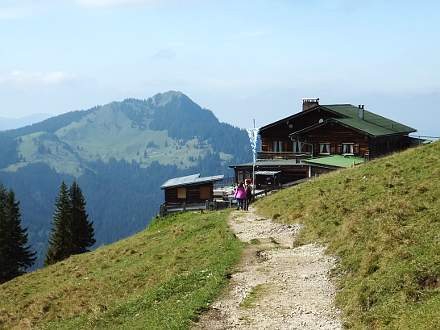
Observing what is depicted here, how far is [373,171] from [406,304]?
19173 millimetres

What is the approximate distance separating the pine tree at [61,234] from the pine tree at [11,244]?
3801 mm

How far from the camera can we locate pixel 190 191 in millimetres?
60812

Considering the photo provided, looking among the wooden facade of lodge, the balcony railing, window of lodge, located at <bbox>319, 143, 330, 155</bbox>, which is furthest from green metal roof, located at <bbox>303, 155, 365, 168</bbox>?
the balcony railing

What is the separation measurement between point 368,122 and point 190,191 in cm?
2531

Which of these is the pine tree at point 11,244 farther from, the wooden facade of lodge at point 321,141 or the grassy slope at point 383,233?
the grassy slope at point 383,233

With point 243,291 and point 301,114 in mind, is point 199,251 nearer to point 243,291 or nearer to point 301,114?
point 243,291

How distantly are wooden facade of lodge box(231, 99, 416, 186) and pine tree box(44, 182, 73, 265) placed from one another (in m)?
29.3

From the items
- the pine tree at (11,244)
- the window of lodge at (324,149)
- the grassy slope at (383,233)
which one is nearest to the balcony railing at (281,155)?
the window of lodge at (324,149)

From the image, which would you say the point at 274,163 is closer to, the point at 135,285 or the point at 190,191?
the point at 190,191

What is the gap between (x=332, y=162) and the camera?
182ft

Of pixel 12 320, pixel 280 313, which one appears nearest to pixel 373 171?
pixel 280 313

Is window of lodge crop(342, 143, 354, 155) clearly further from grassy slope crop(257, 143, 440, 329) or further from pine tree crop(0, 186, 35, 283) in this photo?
pine tree crop(0, 186, 35, 283)

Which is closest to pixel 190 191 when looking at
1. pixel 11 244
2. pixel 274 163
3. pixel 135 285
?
pixel 274 163

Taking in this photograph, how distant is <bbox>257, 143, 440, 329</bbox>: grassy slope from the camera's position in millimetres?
14078
